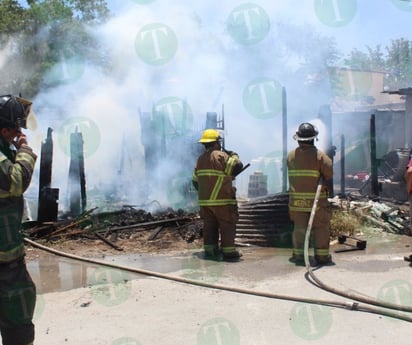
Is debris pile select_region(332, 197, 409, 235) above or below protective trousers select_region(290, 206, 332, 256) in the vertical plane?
below

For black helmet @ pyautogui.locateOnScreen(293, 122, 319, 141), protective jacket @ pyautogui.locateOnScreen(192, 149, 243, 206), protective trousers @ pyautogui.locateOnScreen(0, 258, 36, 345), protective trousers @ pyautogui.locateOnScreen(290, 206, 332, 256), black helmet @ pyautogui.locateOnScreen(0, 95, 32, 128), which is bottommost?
protective trousers @ pyautogui.locateOnScreen(290, 206, 332, 256)

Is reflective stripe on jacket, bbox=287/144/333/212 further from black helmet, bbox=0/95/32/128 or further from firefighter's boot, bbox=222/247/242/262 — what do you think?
black helmet, bbox=0/95/32/128

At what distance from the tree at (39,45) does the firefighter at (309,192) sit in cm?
1643

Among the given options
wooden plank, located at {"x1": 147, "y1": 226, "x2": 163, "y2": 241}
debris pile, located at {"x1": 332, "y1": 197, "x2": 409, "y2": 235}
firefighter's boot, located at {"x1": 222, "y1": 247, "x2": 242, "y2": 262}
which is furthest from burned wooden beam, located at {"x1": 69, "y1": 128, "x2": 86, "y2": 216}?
debris pile, located at {"x1": 332, "y1": 197, "x2": 409, "y2": 235}

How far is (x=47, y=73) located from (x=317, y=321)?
20.6m

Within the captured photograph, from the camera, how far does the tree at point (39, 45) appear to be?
22.0 m

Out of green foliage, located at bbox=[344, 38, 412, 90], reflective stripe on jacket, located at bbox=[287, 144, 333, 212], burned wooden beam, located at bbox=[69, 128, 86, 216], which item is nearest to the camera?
reflective stripe on jacket, located at bbox=[287, 144, 333, 212]

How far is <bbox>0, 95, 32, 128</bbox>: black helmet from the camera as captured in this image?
3.23 meters

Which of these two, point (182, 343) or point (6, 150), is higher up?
point (6, 150)

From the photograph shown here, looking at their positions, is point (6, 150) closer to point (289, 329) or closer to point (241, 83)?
point (289, 329)

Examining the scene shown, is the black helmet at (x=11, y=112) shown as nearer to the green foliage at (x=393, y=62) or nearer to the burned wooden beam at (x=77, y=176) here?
the burned wooden beam at (x=77, y=176)

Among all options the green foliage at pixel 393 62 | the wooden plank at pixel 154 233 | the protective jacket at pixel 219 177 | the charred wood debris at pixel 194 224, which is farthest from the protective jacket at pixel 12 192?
the green foliage at pixel 393 62

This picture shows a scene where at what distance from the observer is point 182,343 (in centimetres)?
383

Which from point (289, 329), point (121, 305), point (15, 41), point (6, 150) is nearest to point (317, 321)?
point (289, 329)
